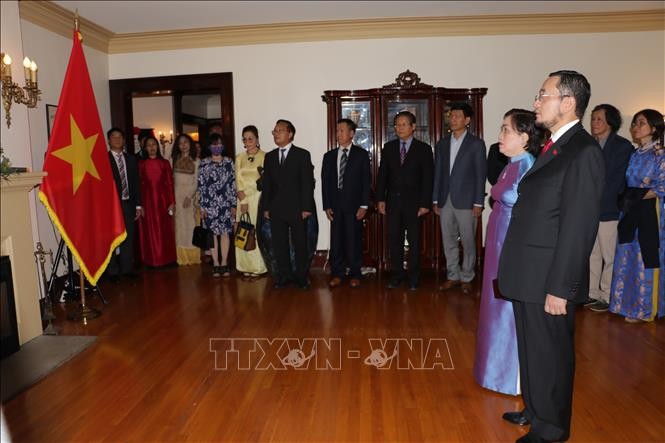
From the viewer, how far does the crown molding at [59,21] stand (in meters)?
4.37

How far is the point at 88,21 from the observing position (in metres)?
5.02

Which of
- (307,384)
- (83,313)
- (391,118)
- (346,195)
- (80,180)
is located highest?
(391,118)

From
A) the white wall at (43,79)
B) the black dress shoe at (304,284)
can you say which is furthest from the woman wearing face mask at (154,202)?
the black dress shoe at (304,284)

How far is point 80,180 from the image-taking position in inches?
140

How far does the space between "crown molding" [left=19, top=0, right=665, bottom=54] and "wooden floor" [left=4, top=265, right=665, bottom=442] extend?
9.45 feet

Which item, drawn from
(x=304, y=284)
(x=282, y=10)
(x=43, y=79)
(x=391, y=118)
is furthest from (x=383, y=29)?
(x=43, y=79)

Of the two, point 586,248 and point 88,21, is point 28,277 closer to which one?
point 88,21

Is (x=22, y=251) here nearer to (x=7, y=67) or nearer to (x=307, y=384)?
(x=7, y=67)

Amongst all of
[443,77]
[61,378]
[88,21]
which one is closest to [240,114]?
[88,21]

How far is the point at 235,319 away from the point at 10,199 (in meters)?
1.65

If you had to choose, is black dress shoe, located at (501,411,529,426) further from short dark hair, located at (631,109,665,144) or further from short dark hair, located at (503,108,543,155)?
short dark hair, located at (631,109,665,144)

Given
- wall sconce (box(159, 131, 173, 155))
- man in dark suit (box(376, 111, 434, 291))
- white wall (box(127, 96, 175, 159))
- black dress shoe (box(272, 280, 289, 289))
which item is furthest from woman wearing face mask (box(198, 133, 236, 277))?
white wall (box(127, 96, 175, 159))

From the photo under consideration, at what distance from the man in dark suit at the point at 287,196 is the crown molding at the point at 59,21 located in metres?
2.27

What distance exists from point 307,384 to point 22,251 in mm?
2086
